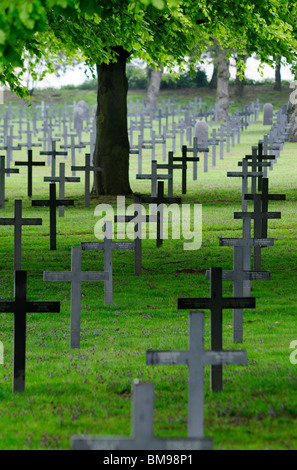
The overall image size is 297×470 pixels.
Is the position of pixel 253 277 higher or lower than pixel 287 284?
higher

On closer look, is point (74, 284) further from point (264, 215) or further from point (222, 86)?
point (222, 86)

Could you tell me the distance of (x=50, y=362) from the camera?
30.0 ft

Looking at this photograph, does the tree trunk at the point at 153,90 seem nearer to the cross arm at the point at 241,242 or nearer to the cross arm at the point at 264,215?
the cross arm at the point at 264,215

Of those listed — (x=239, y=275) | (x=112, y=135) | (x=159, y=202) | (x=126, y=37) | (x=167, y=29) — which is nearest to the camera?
(x=239, y=275)

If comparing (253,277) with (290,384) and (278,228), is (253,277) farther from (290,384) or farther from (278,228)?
(278,228)

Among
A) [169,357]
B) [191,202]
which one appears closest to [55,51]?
[191,202]

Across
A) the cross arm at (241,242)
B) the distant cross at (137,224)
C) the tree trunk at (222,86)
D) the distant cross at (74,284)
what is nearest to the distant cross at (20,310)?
the distant cross at (74,284)

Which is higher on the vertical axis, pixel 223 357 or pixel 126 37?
pixel 126 37

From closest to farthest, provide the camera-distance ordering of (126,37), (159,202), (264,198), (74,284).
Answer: (74,284) < (264,198) < (159,202) < (126,37)

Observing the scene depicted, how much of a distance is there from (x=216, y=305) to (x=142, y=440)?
10.4 feet

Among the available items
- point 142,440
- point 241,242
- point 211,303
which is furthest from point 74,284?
point 142,440

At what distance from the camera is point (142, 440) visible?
4609 mm

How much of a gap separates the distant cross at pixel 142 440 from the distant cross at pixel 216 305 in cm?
285

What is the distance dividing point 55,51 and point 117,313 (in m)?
13.2
